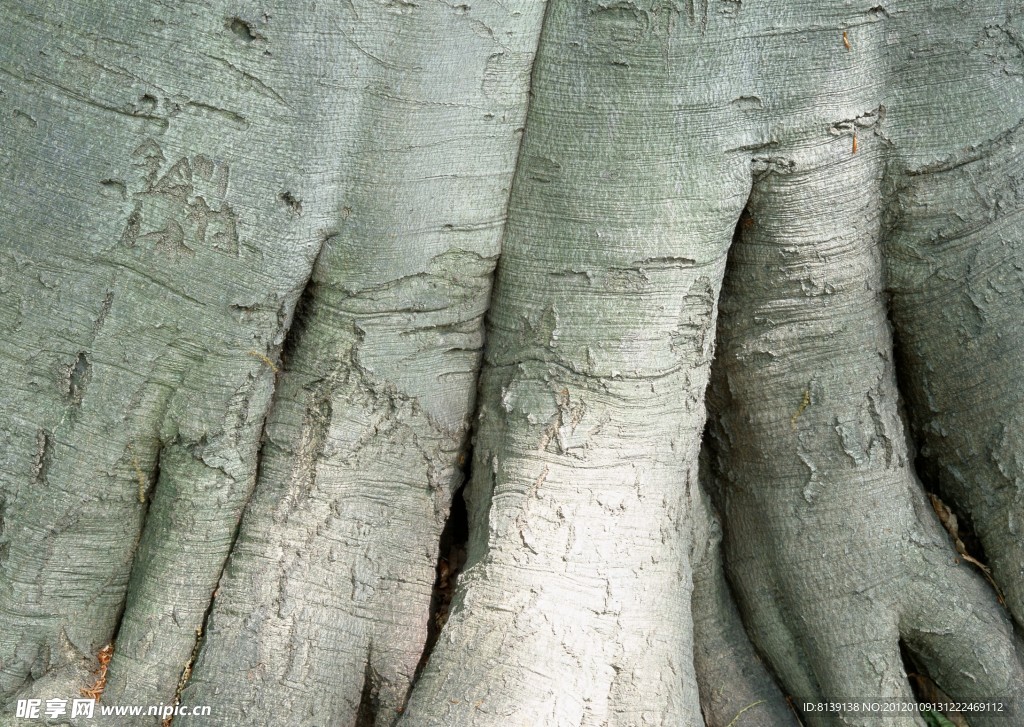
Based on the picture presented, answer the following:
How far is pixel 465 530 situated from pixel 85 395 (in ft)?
3.77

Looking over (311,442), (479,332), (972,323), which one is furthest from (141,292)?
A: (972,323)

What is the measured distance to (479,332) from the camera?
8.68 feet

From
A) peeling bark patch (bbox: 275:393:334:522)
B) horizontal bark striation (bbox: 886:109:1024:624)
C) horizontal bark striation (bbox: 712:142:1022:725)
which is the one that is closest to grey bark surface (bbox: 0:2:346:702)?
peeling bark patch (bbox: 275:393:334:522)

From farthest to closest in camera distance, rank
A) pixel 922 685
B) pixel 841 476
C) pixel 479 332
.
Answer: pixel 922 685 → pixel 841 476 → pixel 479 332

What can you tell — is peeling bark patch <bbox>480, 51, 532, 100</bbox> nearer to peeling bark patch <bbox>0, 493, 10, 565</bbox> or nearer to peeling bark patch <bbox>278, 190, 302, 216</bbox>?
peeling bark patch <bbox>278, 190, 302, 216</bbox>

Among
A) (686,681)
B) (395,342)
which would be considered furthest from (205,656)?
(686,681)

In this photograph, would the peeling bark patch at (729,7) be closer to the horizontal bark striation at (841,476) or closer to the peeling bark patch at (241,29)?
the horizontal bark striation at (841,476)

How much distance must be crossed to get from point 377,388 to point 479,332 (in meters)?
0.34

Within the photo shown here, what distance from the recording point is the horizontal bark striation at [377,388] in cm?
237

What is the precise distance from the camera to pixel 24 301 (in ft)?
7.48

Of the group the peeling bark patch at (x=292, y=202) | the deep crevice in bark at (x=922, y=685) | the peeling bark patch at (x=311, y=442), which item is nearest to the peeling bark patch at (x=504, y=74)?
the peeling bark patch at (x=292, y=202)

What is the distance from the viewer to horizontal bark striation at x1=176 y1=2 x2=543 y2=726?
2369 mm

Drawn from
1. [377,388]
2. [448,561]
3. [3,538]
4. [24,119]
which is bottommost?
[3,538]

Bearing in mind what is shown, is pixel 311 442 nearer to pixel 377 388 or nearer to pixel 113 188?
pixel 377 388
